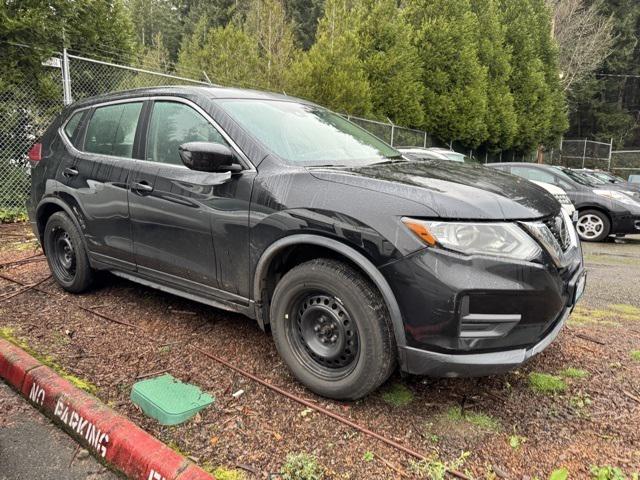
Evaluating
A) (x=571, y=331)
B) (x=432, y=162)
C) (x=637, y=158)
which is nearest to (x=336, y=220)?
(x=432, y=162)

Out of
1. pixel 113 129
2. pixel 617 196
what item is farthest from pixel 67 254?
pixel 617 196

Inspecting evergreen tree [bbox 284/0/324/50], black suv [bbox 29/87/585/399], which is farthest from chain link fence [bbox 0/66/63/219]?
evergreen tree [bbox 284/0/324/50]

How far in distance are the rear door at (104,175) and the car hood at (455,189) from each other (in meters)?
1.65

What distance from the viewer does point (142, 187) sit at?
3.37m

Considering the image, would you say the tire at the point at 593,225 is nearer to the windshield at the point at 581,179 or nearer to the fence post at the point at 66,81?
the windshield at the point at 581,179

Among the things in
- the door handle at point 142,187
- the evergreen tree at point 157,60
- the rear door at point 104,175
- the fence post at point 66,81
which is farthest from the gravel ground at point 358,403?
the evergreen tree at point 157,60

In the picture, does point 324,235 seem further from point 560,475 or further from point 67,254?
point 67,254

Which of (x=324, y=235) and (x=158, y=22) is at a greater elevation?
(x=158, y=22)

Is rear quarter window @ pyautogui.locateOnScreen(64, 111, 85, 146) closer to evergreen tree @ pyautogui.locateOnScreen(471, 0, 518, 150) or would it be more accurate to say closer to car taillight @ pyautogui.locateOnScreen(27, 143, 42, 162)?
car taillight @ pyautogui.locateOnScreen(27, 143, 42, 162)

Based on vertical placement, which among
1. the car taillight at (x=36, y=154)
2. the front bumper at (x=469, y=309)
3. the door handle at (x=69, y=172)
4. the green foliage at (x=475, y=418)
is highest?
the car taillight at (x=36, y=154)

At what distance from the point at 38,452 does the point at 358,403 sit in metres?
1.62

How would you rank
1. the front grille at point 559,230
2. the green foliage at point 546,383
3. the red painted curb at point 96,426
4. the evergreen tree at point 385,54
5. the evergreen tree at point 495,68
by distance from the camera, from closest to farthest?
the red painted curb at point 96,426 → the front grille at point 559,230 → the green foliage at point 546,383 → the evergreen tree at point 385,54 → the evergreen tree at point 495,68

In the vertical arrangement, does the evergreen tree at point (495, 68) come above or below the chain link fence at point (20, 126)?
above

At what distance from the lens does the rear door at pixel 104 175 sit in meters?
3.60
